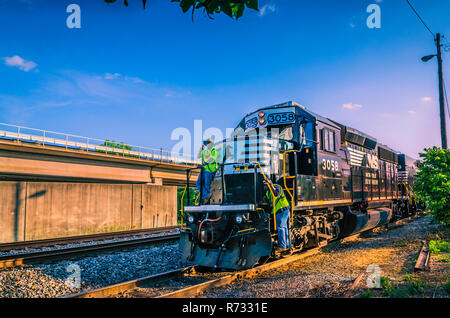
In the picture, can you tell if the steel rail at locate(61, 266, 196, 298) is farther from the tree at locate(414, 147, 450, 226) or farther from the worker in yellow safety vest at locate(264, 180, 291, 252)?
the tree at locate(414, 147, 450, 226)

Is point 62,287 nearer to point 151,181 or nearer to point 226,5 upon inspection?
point 226,5

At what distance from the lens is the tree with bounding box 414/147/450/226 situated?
33.2 feet

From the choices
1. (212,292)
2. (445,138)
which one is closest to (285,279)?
(212,292)

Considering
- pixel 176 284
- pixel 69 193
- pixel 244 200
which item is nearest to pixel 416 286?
pixel 244 200

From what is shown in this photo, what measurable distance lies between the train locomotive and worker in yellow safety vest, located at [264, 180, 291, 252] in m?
0.13

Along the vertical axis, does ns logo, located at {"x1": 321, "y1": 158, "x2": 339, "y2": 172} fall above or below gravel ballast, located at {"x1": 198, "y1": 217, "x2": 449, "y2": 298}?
above

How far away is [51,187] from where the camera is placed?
1659cm

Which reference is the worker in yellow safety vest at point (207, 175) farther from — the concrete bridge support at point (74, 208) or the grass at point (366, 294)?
the concrete bridge support at point (74, 208)

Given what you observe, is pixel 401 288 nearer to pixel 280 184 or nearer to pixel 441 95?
pixel 280 184

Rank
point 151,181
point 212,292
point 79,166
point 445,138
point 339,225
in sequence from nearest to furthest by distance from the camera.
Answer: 1. point 212,292
2. point 339,225
3. point 445,138
4. point 79,166
5. point 151,181

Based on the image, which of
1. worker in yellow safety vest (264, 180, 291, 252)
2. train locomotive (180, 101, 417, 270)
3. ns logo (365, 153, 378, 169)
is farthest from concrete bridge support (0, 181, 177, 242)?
ns logo (365, 153, 378, 169)

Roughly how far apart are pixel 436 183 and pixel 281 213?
6.60m
